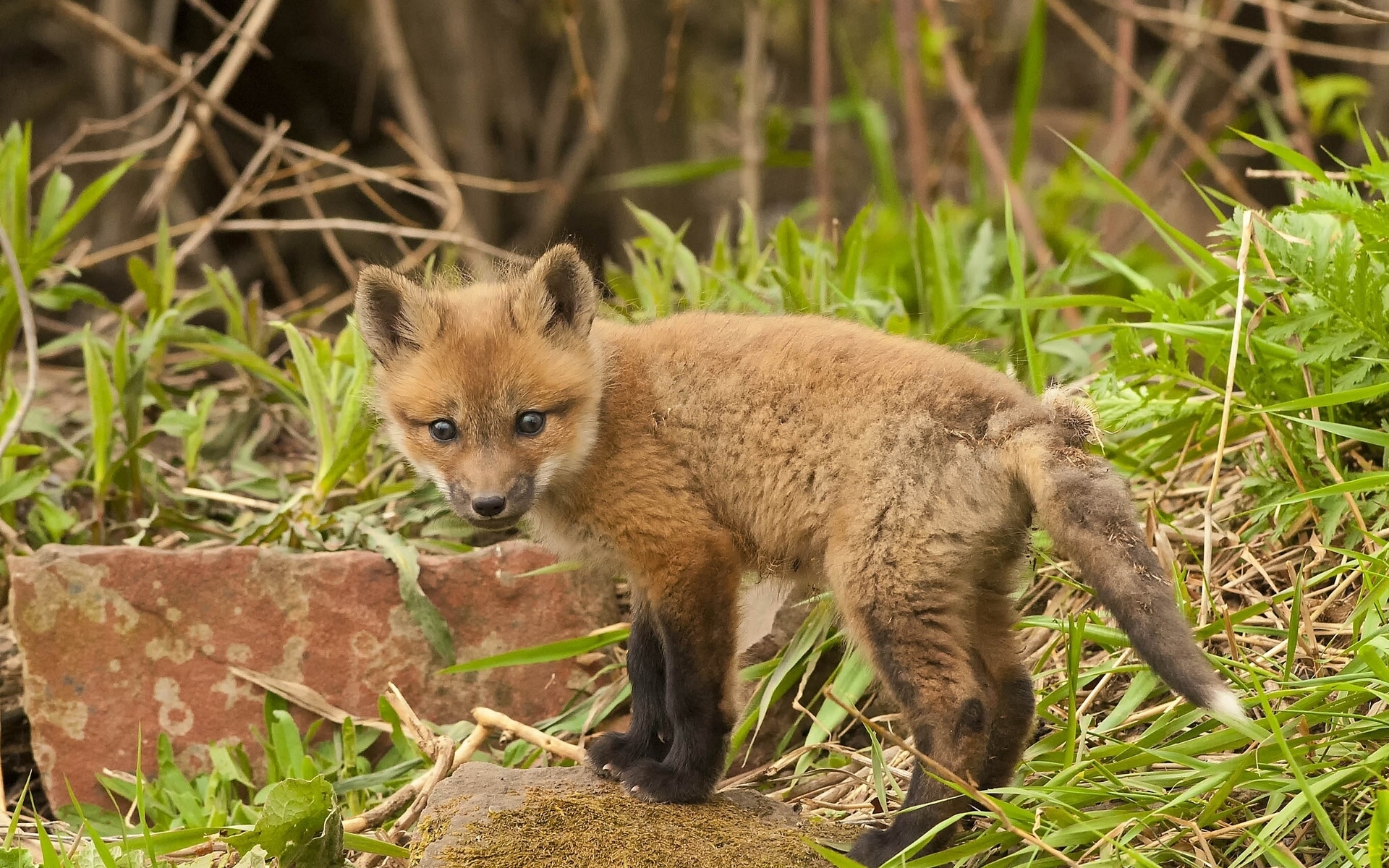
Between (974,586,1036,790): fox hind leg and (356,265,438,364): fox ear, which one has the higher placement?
(356,265,438,364): fox ear

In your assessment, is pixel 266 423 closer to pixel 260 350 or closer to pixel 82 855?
pixel 260 350

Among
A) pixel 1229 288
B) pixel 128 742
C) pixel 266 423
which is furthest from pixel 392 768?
pixel 1229 288

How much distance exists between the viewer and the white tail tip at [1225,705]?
250 cm

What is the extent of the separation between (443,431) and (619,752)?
1.02 m

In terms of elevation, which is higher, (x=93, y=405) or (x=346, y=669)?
(x=93, y=405)

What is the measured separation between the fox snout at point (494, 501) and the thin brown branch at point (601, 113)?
18.7 feet

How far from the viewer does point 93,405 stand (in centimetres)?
467

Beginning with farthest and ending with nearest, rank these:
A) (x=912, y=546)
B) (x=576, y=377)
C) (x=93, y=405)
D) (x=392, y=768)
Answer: (x=93, y=405)
(x=392, y=768)
(x=576, y=377)
(x=912, y=546)

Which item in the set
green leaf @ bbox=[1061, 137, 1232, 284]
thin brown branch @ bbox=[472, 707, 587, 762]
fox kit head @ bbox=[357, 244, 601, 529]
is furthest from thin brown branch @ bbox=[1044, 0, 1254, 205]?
thin brown branch @ bbox=[472, 707, 587, 762]

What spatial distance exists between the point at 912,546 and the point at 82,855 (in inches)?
87.7

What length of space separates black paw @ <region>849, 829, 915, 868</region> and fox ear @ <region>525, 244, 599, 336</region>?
5.28 feet

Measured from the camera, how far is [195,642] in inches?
167

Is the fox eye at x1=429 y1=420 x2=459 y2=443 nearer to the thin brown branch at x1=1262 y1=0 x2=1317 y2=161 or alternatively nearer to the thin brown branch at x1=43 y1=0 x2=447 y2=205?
the thin brown branch at x1=43 y1=0 x2=447 y2=205

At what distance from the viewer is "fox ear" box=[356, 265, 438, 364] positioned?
3721mm
